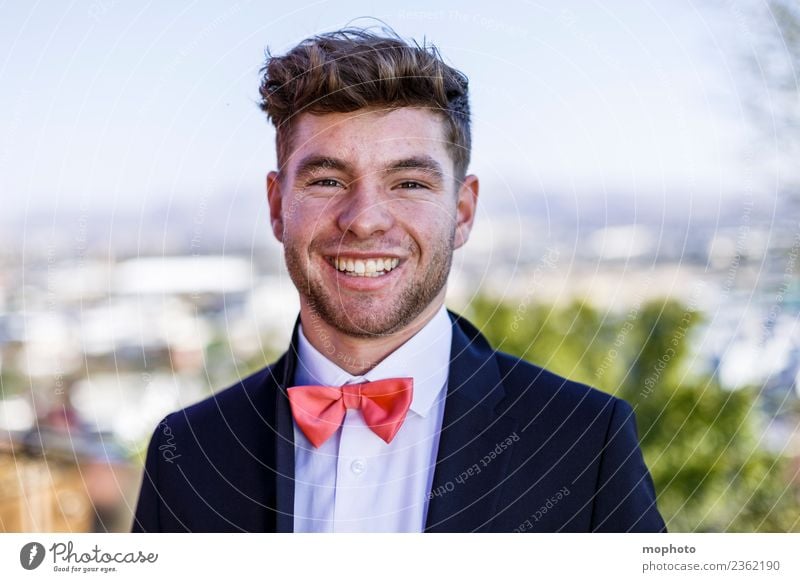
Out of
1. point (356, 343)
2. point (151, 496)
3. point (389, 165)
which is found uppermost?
point (389, 165)

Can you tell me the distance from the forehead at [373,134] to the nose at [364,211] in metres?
0.06

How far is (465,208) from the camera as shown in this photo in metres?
1.95

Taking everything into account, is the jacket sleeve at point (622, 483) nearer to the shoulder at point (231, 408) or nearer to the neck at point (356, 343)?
the neck at point (356, 343)

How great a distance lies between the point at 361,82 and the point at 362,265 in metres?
0.38

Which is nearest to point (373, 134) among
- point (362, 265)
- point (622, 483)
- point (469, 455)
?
point (362, 265)

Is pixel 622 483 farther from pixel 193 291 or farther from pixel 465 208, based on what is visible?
pixel 193 291

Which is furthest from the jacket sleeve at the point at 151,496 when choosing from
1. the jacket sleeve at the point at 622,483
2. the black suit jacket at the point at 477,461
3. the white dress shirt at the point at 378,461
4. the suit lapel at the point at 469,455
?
the jacket sleeve at the point at 622,483

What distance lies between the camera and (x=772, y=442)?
8.34ft

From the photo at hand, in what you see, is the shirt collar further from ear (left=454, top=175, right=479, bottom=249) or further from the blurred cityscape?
the blurred cityscape

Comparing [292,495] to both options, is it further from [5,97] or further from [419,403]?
[5,97]

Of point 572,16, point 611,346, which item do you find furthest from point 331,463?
point 611,346

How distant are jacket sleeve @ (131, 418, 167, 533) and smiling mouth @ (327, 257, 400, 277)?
56 centimetres

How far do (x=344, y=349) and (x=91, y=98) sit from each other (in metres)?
0.89
